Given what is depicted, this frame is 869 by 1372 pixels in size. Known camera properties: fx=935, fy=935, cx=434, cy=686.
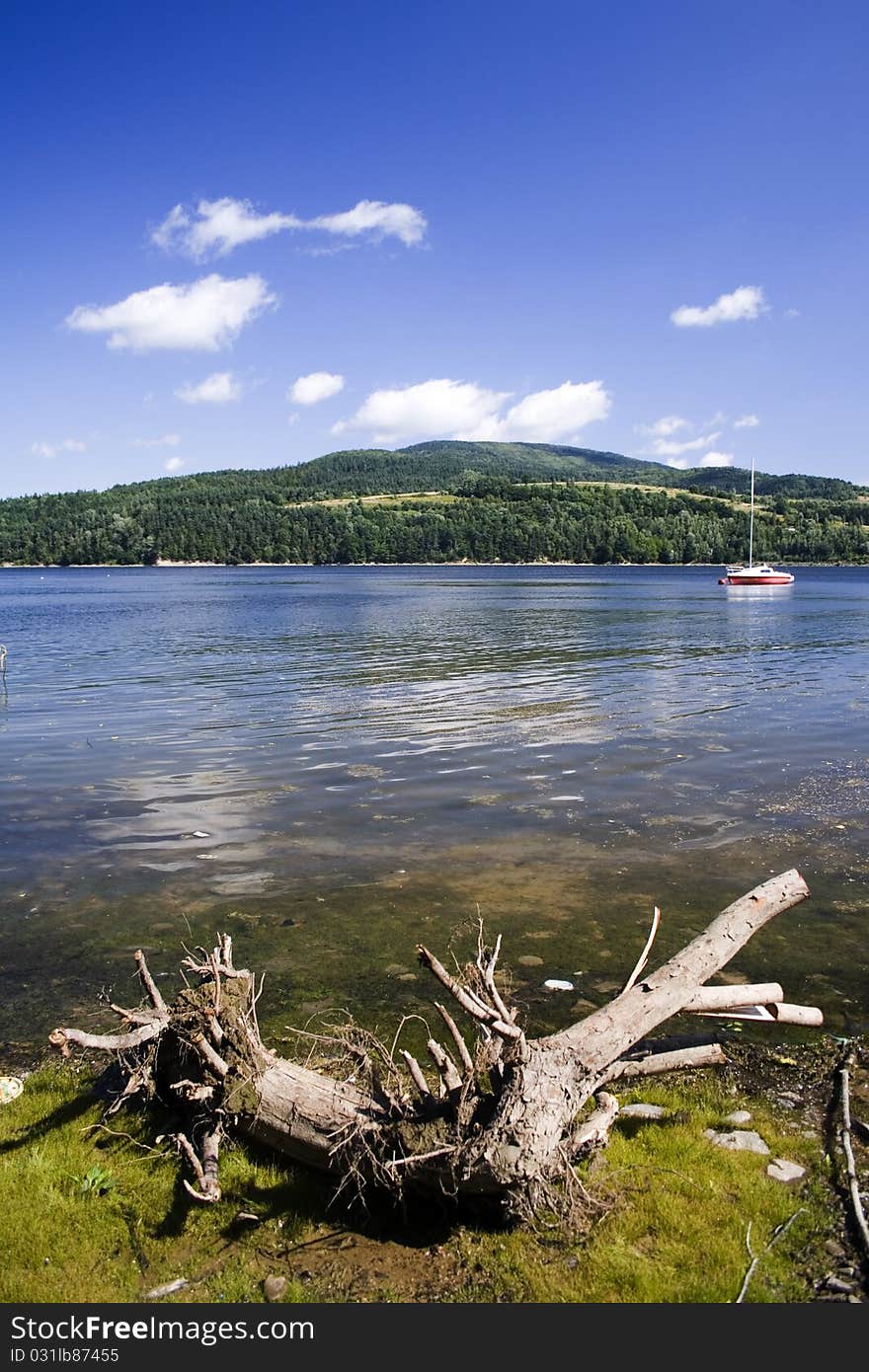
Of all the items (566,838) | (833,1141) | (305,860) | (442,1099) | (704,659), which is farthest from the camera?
(704,659)

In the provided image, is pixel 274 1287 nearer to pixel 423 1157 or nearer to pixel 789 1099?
pixel 423 1157

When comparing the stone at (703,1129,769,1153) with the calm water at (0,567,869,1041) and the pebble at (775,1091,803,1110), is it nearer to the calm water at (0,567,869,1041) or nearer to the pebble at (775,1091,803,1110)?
the pebble at (775,1091,803,1110)

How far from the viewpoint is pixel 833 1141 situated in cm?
616

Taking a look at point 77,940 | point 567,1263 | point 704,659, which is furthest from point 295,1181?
point 704,659

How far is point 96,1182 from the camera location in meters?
5.85

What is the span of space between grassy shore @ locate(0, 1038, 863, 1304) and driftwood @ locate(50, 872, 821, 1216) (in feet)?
0.74

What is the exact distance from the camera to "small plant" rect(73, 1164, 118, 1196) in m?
5.82

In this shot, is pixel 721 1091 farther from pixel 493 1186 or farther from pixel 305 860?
pixel 305 860

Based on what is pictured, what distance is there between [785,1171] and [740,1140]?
393 mm

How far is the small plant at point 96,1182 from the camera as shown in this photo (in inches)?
229

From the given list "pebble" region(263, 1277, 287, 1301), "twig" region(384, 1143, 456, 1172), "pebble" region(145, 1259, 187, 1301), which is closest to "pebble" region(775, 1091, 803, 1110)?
"twig" region(384, 1143, 456, 1172)

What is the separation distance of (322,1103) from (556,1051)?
1.50 m

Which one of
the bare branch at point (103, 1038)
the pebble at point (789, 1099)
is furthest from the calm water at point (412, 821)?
the bare branch at point (103, 1038)
